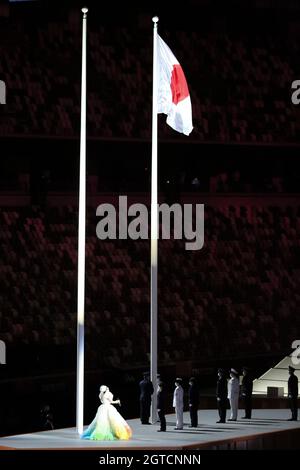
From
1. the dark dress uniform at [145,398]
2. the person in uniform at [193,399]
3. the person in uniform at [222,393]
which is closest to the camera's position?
the dark dress uniform at [145,398]

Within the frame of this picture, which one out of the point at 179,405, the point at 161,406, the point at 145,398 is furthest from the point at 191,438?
the point at 145,398

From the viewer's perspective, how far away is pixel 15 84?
37.7m

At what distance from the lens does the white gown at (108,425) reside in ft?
68.9

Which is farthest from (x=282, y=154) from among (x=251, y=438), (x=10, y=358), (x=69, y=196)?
(x=251, y=438)

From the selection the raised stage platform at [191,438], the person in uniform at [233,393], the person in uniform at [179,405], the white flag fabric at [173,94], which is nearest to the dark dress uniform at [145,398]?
the raised stage platform at [191,438]

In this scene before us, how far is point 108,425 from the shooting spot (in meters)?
21.0

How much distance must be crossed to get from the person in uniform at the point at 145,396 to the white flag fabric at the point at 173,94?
411cm

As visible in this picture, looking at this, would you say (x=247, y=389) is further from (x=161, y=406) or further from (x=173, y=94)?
(x=173, y=94)

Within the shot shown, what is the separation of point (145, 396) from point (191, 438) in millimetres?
1567

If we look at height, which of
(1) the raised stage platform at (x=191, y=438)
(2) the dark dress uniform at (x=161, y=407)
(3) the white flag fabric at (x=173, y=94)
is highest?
(3) the white flag fabric at (x=173, y=94)

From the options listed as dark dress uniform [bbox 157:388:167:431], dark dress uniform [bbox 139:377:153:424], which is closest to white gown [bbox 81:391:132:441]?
dark dress uniform [bbox 157:388:167:431]

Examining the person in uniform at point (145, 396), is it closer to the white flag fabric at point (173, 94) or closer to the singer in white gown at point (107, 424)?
the singer in white gown at point (107, 424)
